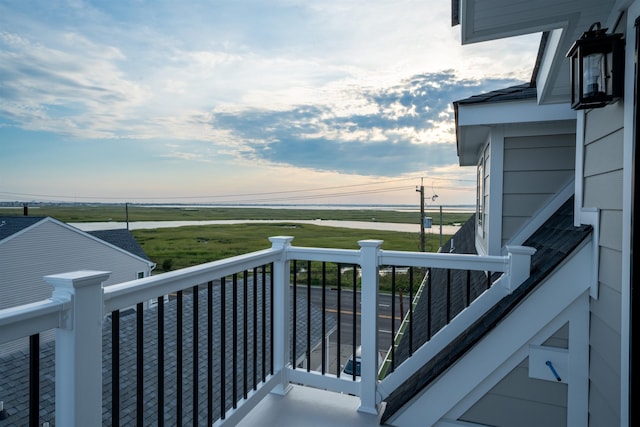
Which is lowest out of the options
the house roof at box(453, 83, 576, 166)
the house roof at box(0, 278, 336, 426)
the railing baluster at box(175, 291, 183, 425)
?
the house roof at box(0, 278, 336, 426)

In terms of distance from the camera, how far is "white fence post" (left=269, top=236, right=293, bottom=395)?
228 cm

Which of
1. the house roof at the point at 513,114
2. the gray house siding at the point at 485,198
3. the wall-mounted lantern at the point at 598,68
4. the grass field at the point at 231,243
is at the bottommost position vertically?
the grass field at the point at 231,243

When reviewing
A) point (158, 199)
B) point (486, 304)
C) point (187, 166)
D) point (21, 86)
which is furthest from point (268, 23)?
point (187, 166)

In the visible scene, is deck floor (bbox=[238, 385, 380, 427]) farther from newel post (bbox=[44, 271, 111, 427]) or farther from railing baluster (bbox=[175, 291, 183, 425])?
newel post (bbox=[44, 271, 111, 427])

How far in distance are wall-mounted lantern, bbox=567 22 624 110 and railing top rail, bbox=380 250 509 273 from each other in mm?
897

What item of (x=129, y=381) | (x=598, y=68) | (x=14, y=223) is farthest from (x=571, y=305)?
(x=14, y=223)

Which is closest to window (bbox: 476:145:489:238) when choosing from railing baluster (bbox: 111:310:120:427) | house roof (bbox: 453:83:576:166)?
house roof (bbox: 453:83:576:166)

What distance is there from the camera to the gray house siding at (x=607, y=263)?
4.28 ft

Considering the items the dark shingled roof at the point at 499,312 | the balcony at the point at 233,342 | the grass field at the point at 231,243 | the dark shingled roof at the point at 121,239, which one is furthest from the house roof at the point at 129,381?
the grass field at the point at 231,243

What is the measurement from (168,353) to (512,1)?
4.33 meters

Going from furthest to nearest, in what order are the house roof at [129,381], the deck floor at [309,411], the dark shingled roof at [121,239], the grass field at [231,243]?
1. the grass field at [231,243]
2. the dark shingled roof at [121,239]
3. the house roof at [129,381]
4. the deck floor at [309,411]

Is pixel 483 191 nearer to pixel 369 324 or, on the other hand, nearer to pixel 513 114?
pixel 513 114

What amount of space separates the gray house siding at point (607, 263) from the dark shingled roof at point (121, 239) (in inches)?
509

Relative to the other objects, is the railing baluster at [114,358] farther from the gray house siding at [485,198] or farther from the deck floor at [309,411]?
the gray house siding at [485,198]
